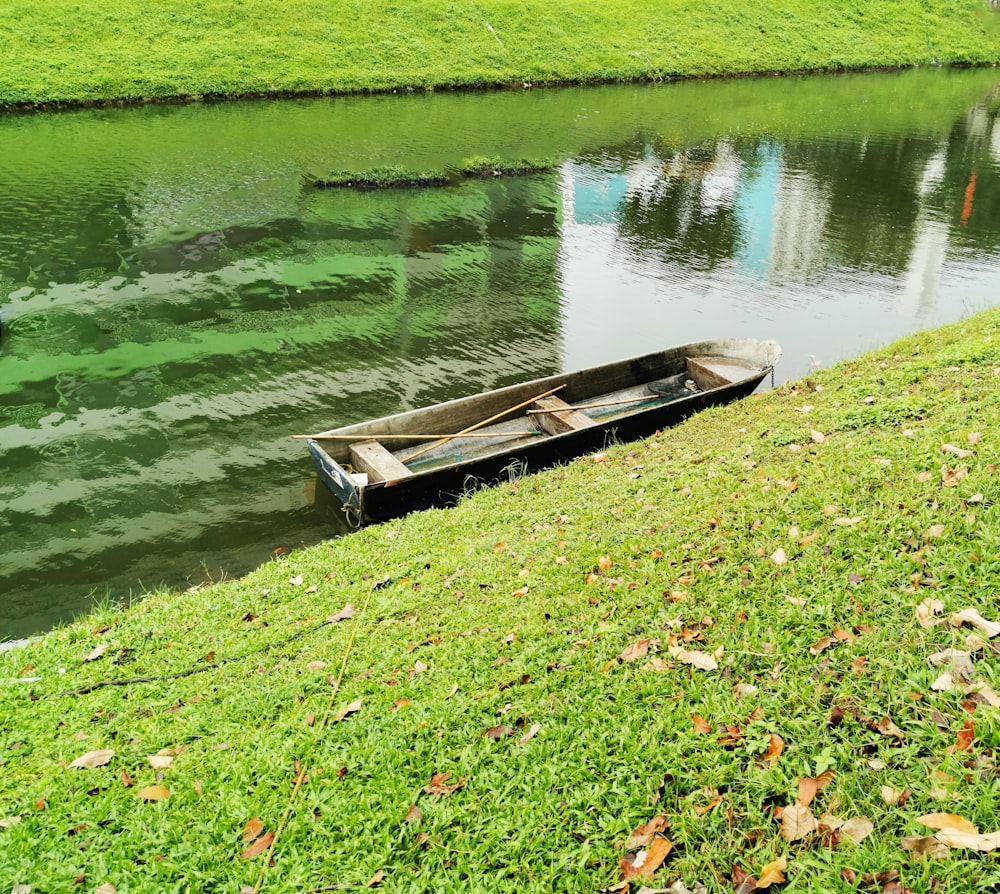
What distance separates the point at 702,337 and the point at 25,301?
58.9ft

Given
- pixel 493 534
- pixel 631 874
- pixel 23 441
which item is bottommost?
pixel 23 441

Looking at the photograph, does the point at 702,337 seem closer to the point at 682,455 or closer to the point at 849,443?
the point at 682,455

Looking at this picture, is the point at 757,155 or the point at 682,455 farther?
the point at 757,155

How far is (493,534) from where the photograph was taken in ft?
32.9

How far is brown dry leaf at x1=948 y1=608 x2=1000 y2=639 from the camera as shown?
17.5ft

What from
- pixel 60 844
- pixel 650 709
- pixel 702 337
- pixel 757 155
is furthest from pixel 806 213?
pixel 60 844

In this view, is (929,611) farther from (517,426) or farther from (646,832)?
(517,426)

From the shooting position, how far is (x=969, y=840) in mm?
4113

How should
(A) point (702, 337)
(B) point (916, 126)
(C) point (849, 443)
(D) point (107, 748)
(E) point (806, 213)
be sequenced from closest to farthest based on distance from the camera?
1. (D) point (107, 748)
2. (C) point (849, 443)
3. (A) point (702, 337)
4. (E) point (806, 213)
5. (B) point (916, 126)

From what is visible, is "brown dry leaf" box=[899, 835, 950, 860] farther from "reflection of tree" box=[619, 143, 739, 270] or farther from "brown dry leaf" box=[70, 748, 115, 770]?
"reflection of tree" box=[619, 143, 739, 270]

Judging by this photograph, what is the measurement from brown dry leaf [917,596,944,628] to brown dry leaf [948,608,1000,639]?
9cm

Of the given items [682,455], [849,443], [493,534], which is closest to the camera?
[849,443]

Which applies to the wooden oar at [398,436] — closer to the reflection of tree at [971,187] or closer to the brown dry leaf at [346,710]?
the brown dry leaf at [346,710]

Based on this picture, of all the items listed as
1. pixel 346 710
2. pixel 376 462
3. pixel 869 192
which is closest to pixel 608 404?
pixel 376 462
